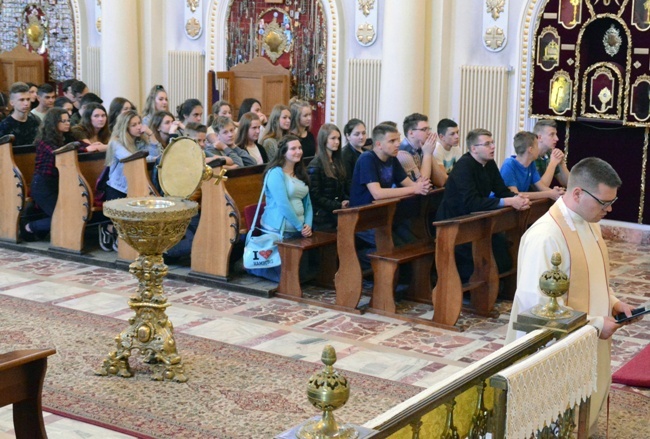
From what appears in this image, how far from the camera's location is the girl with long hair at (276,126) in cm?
1059

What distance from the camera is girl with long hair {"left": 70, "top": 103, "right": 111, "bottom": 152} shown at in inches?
425

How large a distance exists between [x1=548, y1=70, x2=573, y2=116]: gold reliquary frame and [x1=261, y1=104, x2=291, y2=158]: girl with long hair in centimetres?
337

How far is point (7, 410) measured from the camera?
611cm

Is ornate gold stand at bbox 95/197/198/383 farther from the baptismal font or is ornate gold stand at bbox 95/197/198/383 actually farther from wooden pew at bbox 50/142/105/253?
wooden pew at bbox 50/142/105/253

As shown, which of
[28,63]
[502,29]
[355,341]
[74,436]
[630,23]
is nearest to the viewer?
[74,436]

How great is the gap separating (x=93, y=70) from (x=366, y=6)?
16.9 feet

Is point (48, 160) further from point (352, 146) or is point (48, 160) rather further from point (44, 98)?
point (352, 146)

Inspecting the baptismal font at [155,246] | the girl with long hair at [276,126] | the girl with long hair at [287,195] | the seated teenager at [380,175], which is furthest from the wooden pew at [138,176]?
the baptismal font at [155,246]

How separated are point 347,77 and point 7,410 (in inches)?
337

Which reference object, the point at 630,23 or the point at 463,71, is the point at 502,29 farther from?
the point at 630,23

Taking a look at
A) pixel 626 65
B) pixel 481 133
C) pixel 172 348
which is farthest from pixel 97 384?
pixel 626 65

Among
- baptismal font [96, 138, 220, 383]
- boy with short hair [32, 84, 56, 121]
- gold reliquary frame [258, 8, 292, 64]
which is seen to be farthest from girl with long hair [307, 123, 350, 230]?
gold reliquary frame [258, 8, 292, 64]

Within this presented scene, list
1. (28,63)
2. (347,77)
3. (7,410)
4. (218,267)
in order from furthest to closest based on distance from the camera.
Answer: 1. (28,63)
2. (347,77)
3. (218,267)
4. (7,410)

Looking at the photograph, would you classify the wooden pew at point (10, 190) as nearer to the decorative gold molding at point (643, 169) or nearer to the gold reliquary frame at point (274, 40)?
Answer: the gold reliquary frame at point (274, 40)
